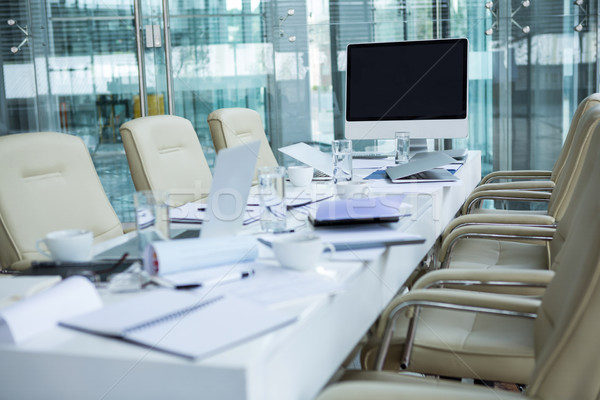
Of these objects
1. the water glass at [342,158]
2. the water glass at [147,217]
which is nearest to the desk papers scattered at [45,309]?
the water glass at [147,217]

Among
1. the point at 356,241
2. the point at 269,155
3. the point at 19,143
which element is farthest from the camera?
the point at 269,155

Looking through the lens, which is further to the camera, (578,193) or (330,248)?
(578,193)

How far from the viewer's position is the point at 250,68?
18.8 ft

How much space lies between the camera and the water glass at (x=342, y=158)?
2848 millimetres

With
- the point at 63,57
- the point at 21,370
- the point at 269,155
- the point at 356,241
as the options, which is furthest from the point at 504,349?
the point at 63,57

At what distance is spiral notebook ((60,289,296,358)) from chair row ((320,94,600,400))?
19 centimetres

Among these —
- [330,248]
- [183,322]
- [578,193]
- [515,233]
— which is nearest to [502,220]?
[515,233]

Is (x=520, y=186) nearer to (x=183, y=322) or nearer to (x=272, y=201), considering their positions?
(x=272, y=201)

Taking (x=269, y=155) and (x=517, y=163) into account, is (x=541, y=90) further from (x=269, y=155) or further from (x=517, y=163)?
(x=269, y=155)

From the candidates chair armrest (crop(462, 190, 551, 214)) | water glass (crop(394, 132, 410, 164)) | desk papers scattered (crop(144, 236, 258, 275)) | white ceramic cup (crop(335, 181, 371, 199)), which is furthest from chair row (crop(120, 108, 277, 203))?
desk papers scattered (crop(144, 236, 258, 275))

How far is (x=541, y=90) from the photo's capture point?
5.52m

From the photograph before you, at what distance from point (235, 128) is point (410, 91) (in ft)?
3.13

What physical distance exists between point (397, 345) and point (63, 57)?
4836 mm

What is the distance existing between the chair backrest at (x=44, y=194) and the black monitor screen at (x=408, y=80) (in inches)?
66.0
